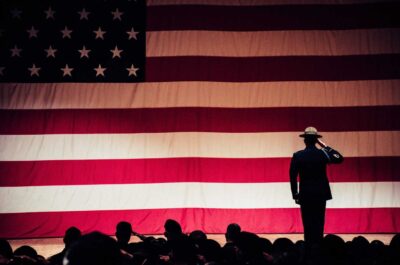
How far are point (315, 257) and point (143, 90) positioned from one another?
3.54 metres

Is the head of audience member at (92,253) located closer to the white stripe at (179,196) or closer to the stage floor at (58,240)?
the stage floor at (58,240)

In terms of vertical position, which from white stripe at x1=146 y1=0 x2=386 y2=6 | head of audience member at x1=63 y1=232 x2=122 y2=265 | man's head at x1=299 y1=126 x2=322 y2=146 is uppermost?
white stripe at x1=146 y1=0 x2=386 y2=6

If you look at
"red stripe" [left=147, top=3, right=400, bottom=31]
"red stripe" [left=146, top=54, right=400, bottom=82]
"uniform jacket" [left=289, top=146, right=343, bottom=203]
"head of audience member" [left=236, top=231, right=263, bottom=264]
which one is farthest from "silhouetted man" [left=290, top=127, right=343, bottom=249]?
"red stripe" [left=147, top=3, right=400, bottom=31]

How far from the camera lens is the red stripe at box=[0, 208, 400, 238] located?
5.14 meters

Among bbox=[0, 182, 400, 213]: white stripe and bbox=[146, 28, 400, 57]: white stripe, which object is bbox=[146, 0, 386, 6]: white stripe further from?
bbox=[0, 182, 400, 213]: white stripe

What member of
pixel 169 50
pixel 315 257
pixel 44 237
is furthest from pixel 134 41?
pixel 315 257

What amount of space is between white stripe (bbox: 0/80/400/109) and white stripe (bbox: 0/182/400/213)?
967mm

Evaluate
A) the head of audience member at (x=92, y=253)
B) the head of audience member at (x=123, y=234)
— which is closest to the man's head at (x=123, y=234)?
the head of audience member at (x=123, y=234)

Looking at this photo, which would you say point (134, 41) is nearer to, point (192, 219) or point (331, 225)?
point (192, 219)

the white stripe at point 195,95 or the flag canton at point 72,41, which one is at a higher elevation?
the flag canton at point 72,41

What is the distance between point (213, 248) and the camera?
100.0 inches

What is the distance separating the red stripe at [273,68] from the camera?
5289mm

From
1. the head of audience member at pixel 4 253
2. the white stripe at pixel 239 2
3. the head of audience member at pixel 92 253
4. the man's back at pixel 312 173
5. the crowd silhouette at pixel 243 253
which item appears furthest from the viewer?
the white stripe at pixel 239 2

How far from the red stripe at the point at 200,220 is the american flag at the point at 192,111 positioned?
15mm
